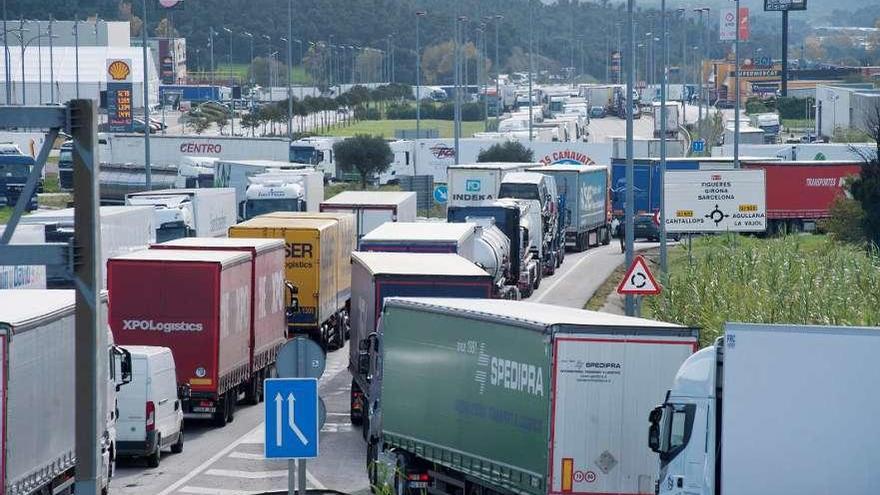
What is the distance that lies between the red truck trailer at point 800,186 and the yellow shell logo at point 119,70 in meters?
47.5

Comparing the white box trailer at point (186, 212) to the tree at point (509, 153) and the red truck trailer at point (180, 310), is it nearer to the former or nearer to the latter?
the red truck trailer at point (180, 310)

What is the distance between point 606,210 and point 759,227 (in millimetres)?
25479

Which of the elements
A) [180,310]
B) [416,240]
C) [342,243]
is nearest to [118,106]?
[342,243]

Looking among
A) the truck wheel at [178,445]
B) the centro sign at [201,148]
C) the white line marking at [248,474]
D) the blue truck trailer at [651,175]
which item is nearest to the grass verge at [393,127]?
the centro sign at [201,148]

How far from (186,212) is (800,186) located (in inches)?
1122

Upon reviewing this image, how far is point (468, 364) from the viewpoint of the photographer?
18.8 meters

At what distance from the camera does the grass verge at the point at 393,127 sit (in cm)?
12344

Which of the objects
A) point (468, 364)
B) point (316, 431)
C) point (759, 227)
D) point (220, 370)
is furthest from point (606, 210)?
point (316, 431)

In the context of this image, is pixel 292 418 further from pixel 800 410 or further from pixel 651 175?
pixel 651 175

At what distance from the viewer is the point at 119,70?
341ft

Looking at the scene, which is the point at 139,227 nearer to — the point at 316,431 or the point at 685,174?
the point at 685,174

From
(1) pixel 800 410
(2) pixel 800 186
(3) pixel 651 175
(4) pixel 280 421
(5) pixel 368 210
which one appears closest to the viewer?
(1) pixel 800 410

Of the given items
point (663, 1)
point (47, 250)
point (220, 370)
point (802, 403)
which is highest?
point (663, 1)

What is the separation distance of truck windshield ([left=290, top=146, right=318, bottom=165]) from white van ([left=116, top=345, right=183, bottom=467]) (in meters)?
59.9
